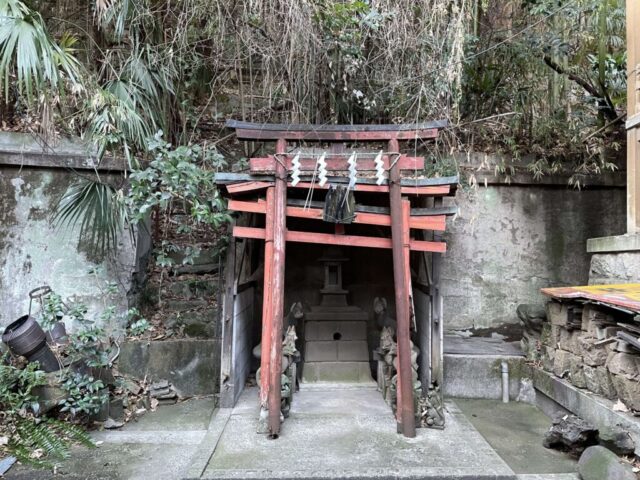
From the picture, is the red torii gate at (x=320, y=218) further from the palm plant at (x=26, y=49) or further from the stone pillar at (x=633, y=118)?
the stone pillar at (x=633, y=118)

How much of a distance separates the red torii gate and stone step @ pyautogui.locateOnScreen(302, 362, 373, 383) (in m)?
1.36

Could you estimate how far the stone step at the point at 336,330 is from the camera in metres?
5.52

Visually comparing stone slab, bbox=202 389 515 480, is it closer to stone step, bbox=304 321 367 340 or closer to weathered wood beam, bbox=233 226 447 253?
stone step, bbox=304 321 367 340

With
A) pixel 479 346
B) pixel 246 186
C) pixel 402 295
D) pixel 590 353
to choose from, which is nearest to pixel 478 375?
pixel 479 346

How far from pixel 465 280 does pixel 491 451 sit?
125 inches

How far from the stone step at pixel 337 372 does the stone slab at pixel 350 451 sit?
2.98 feet

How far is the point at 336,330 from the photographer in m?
5.54

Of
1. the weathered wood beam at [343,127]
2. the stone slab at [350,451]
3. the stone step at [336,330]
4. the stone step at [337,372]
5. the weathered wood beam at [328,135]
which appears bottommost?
the stone slab at [350,451]

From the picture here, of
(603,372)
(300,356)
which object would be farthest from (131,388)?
(603,372)

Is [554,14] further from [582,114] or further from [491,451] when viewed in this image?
[491,451]

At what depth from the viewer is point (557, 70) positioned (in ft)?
19.8

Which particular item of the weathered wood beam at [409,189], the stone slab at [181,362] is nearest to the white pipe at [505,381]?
the weathered wood beam at [409,189]

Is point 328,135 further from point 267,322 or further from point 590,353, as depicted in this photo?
point 590,353

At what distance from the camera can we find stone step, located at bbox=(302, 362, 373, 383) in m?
5.34
